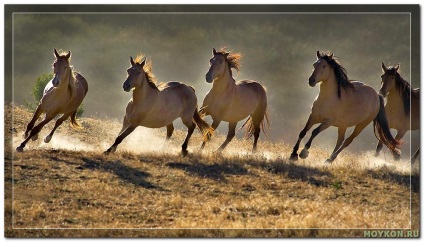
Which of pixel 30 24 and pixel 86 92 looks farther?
pixel 86 92

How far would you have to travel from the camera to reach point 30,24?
13.9 m

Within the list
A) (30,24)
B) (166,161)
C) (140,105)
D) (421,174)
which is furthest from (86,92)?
(421,174)

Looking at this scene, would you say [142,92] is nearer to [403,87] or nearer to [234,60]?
[234,60]

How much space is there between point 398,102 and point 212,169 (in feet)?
15.5

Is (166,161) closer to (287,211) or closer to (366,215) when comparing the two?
(287,211)

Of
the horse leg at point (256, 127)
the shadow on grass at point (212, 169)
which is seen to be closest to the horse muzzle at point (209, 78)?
the shadow on grass at point (212, 169)

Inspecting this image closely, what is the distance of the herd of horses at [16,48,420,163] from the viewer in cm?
1652

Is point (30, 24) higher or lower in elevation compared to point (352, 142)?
higher

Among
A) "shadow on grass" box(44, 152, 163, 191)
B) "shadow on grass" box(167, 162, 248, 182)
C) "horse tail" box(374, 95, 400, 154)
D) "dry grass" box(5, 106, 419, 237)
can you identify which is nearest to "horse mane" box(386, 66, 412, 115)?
"horse tail" box(374, 95, 400, 154)

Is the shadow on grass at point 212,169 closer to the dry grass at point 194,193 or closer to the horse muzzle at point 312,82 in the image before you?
the dry grass at point 194,193

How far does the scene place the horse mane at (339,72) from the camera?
54.6ft

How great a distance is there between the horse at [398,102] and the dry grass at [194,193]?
957 millimetres

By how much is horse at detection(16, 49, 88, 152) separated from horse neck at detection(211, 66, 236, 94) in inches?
108

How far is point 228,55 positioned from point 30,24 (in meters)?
4.99
